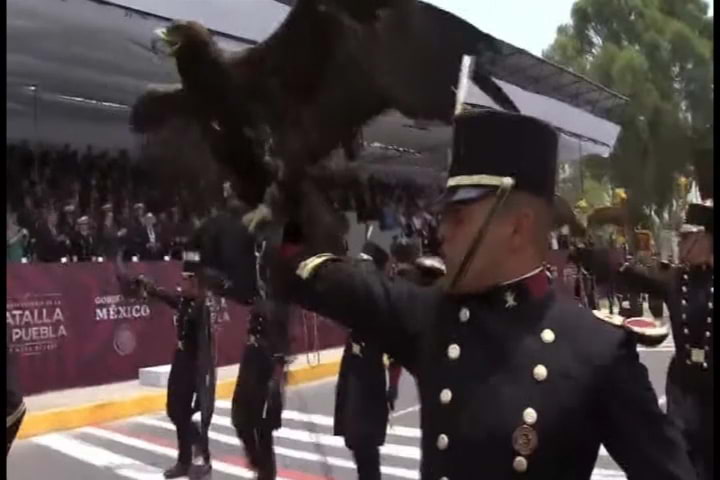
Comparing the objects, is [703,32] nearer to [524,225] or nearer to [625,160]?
[625,160]

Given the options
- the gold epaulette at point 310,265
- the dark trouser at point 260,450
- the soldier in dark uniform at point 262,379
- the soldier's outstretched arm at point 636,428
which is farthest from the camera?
the dark trouser at point 260,450

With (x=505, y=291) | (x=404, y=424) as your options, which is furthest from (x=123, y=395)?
(x=505, y=291)

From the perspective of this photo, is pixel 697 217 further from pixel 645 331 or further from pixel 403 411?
pixel 403 411

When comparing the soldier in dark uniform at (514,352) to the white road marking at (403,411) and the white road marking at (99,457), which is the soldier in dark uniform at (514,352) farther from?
the white road marking at (99,457)

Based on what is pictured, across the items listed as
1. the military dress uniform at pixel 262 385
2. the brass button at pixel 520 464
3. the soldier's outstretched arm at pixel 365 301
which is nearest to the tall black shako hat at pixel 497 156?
the soldier's outstretched arm at pixel 365 301

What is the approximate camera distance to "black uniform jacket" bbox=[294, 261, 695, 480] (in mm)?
785

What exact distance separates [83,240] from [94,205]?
9 centimetres

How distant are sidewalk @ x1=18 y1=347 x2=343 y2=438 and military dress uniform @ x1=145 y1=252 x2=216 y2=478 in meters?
0.02

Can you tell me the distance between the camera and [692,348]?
4.16 feet

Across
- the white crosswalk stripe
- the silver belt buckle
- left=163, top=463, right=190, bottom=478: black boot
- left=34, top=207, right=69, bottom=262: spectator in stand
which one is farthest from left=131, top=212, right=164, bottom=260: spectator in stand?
the silver belt buckle

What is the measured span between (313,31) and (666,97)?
42 centimetres

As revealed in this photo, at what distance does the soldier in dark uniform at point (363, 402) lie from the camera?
46.4 inches

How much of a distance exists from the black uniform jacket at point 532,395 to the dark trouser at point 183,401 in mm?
525

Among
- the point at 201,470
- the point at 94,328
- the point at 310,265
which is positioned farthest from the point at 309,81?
the point at 94,328
